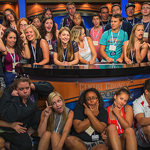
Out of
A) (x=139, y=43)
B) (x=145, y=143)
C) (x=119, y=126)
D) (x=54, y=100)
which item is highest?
(x=139, y=43)

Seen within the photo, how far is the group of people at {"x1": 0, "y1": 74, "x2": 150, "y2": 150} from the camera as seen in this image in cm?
211

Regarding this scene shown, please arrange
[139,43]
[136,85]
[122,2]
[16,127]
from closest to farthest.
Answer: [16,127] < [136,85] < [139,43] < [122,2]

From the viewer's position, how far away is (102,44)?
11.5 ft

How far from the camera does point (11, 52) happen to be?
2.88 metres

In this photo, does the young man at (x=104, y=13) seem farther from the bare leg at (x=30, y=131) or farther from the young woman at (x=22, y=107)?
the bare leg at (x=30, y=131)

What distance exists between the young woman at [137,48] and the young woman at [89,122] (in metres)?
1.06

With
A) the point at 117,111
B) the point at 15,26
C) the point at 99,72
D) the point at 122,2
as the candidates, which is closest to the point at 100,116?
the point at 117,111

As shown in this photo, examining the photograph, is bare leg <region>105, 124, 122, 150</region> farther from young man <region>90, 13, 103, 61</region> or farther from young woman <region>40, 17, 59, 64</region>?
young man <region>90, 13, 103, 61</region>

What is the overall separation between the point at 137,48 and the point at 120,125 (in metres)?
1.33

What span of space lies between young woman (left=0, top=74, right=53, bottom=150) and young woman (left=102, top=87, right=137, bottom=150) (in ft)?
2.85

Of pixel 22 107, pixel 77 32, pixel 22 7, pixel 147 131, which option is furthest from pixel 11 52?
pixel 22 7

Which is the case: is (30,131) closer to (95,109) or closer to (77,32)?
(95,109)

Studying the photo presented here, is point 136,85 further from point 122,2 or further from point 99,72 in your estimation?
point 122,2

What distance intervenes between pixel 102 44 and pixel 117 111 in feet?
5.16
